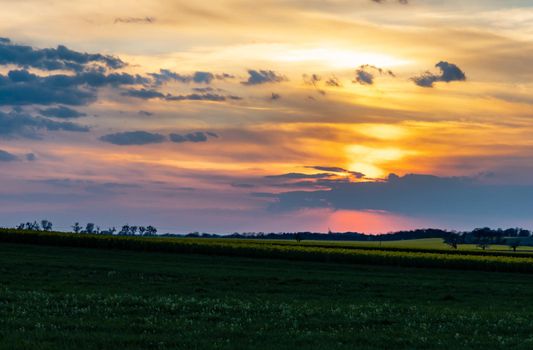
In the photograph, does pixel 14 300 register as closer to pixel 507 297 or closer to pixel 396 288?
pixel 396 288

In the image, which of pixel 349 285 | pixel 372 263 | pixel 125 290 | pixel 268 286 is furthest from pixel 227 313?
pixel 372 263

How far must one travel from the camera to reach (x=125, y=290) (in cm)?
4078

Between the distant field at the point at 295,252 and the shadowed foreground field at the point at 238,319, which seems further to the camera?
the distant field at the point at 295,252

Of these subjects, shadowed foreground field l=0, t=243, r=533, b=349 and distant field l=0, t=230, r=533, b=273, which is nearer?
shadowed foreground field l=0, t=243, r=533, b=349

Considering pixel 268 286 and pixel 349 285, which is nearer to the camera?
pixel 268 286

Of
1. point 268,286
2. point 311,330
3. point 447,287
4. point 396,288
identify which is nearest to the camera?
point 311,330

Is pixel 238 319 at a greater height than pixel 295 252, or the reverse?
pixel 295 252

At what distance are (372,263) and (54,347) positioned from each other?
73.0 metres

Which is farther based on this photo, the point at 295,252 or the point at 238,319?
the point at 295,252

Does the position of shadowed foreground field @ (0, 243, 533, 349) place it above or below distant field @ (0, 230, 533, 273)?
below

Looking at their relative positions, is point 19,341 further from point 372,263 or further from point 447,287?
point 372,263

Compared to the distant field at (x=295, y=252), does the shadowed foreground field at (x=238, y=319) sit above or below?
below

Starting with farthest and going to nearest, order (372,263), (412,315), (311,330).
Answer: (372,263) < (412,315) < (311,330)

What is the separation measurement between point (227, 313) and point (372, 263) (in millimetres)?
63831
